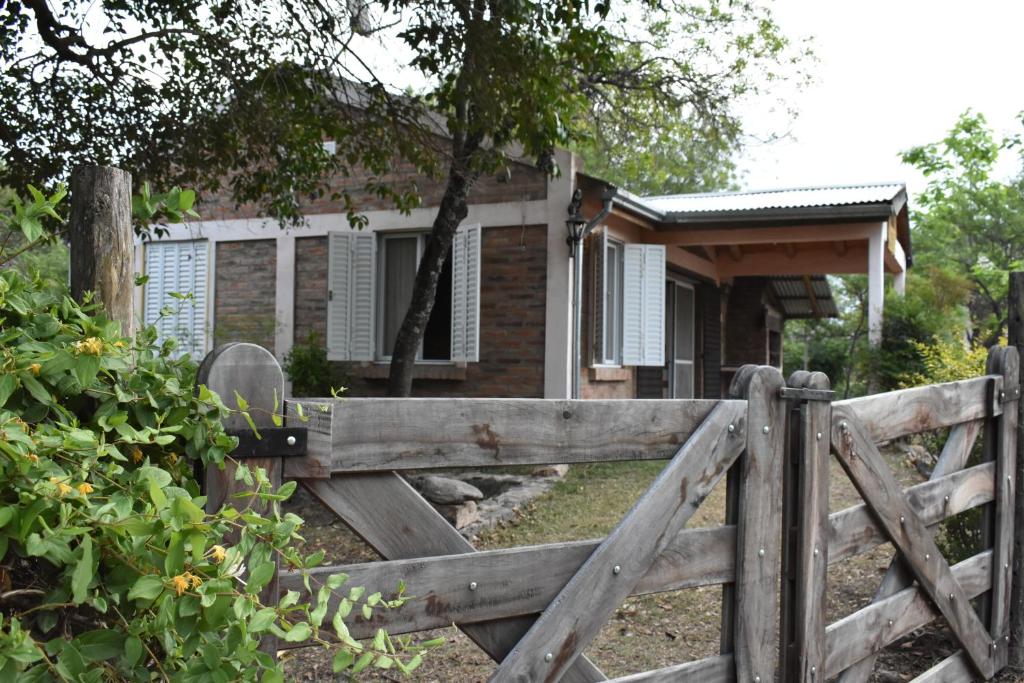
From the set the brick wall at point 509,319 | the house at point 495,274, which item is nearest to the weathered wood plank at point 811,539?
the house at point 495,274

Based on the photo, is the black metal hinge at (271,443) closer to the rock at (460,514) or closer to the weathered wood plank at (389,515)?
the weathered wood plank at (389,515)

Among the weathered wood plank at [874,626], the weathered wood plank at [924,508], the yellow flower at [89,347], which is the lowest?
the weathered wood plank at [874,626]

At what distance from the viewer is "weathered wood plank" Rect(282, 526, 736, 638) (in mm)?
1801

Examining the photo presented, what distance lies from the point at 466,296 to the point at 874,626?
8083 mm

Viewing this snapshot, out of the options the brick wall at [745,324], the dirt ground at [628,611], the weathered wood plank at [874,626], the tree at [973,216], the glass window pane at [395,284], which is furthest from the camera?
the tree at [973,216]

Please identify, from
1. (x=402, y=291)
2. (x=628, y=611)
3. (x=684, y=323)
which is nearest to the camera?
(x=628, y=611)

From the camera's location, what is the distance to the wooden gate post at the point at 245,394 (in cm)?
162

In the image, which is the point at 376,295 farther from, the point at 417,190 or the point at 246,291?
the point at 246,291

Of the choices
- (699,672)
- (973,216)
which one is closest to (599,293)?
(699,672)

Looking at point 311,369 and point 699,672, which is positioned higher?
point 311,369

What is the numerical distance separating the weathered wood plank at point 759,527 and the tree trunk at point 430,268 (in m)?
6.80

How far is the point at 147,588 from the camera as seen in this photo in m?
1.25

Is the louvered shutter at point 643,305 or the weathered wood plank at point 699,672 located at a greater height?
the louvered shutter at point 643,305

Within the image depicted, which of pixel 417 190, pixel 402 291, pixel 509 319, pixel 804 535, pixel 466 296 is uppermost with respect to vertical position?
pixel 417 190
